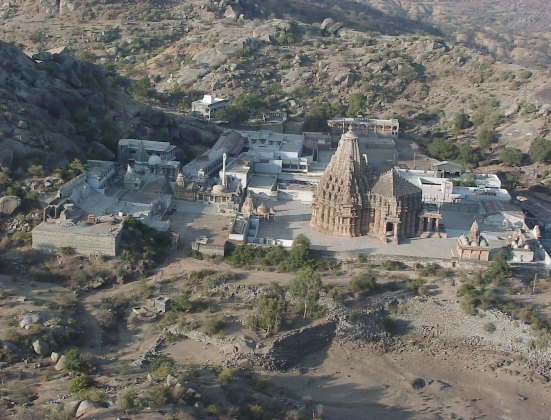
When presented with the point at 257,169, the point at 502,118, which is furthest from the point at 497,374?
the point at 502,118

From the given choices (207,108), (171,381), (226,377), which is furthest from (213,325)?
(207,108)

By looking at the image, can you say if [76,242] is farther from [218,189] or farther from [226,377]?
[226,377]

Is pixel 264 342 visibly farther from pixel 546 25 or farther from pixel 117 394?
pixel 546 25

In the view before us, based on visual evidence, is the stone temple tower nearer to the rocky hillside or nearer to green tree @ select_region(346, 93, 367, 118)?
the rocky hillside

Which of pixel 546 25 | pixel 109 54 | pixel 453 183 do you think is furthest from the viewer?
pixel 546 25

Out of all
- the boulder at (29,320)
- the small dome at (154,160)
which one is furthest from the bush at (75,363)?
the small dome at (154,160)

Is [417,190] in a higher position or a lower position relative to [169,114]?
lower
